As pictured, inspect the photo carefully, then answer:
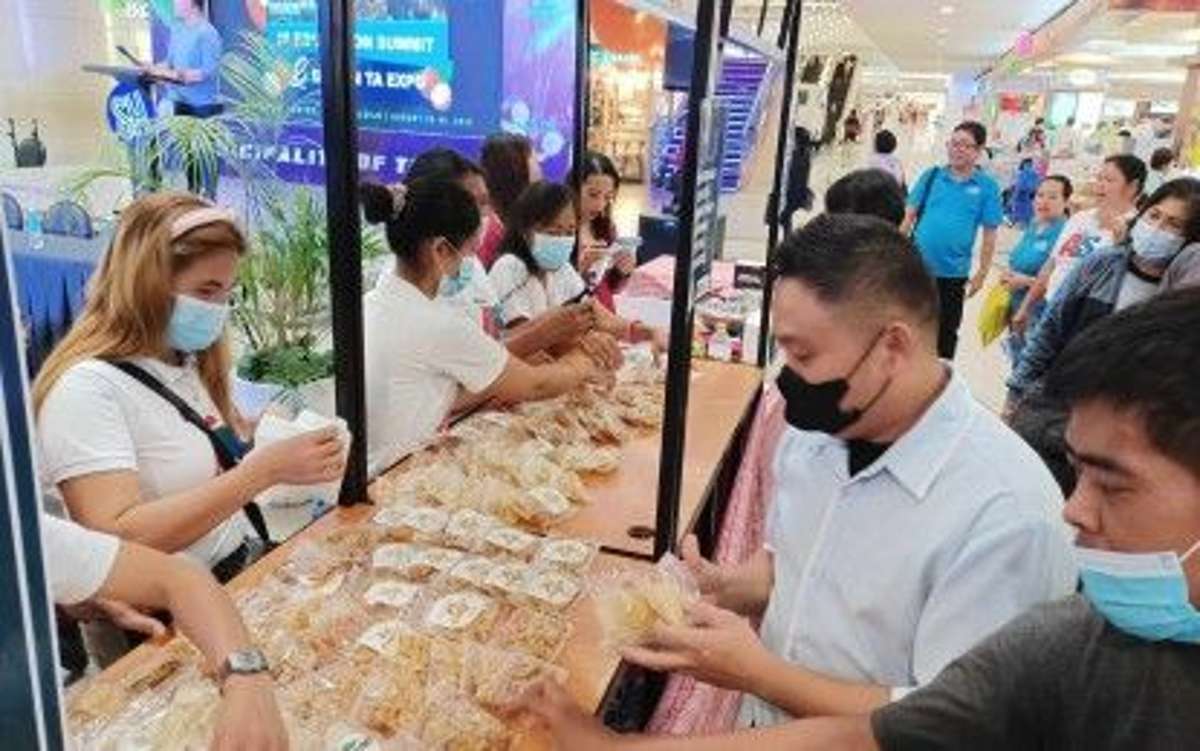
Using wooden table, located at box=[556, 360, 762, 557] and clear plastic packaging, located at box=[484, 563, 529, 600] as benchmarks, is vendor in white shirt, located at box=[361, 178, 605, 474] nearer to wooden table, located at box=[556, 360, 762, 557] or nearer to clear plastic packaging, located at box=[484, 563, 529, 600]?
wooden table, located at box=[556, 360, 762, 557]

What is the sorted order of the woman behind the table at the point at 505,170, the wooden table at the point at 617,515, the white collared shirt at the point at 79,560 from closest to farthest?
the white collared shirt at the point at 79,560 → the wooden table at the point at 617,515 → the woman behind the table at the point at 505,170

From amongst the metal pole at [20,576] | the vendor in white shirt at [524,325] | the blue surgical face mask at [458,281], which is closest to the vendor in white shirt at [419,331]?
the blue surgical face mask at [458,281]

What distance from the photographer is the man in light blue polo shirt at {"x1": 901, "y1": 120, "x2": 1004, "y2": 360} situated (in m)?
6.31

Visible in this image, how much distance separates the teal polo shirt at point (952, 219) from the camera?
6.30 metres

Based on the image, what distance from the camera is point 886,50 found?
22922 millimetres

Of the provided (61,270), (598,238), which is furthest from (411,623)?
(61,270)

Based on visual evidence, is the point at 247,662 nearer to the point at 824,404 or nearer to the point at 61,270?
the point at 824,404

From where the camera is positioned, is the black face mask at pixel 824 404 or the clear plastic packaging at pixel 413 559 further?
the clear plastic packaging at pixel 413 559

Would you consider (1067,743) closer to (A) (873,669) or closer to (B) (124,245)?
(A) (873,669)

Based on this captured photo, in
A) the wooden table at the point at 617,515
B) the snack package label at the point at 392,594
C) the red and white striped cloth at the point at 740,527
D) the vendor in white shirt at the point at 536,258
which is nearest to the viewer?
the wooden table at the point at 617,515

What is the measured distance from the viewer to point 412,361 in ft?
8.70

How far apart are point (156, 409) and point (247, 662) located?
29.3 inches

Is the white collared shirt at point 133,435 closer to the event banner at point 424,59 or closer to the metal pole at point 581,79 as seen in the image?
the metal pole at point 581,79

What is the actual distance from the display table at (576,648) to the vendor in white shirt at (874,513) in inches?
3.3
